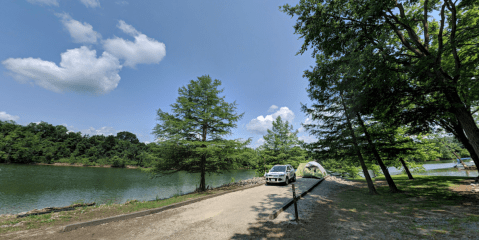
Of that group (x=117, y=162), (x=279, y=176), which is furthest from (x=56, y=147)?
→ (x=279, y=176)

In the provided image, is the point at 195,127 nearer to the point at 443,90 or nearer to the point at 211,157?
the point at 211,157

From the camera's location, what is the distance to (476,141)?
603 cm

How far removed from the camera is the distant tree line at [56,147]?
188 feet

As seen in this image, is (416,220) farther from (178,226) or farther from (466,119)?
(178,226)

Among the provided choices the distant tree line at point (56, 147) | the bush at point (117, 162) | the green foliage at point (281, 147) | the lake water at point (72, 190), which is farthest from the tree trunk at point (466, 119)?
the bush at point (117, 162)

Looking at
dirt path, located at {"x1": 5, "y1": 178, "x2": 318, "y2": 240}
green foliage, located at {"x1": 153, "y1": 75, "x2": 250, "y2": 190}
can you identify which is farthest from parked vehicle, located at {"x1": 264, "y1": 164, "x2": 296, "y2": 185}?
dirt path, located at {"x1": 5, "y1": 178, "x2": 318, "y2": 240}

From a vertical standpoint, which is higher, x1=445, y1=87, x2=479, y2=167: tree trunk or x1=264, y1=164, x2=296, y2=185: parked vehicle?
x1=445, y1=87, x2=479, y2=167: tree trunk

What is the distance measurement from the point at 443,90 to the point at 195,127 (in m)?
12.7

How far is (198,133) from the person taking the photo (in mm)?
12523

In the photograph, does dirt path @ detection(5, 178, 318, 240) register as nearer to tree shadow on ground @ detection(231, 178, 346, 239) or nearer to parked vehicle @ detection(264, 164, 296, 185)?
tree shadow on ground @ detection(231, 178, 346, 239)

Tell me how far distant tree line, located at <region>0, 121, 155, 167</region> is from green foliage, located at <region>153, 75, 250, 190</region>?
43.3 meters

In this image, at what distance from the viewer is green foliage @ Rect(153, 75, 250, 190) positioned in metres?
11.0

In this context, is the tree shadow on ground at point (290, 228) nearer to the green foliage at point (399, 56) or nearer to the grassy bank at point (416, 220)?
the grassy bank at point (416, 220)

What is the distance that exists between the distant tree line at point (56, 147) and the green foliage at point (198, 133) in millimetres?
43338
